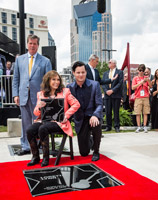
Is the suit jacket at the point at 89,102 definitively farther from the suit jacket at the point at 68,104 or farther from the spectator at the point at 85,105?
the suit jacket at the point at 68,104

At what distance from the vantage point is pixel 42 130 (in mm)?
3953

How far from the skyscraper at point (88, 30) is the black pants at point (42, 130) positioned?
140 meters

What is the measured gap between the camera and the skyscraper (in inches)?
5896

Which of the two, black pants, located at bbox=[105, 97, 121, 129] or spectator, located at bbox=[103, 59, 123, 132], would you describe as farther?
black pants, located at bbox=[105, 97, 121, 129]

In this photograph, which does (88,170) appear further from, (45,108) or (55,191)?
(45,108)

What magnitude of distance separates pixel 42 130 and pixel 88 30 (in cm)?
16638

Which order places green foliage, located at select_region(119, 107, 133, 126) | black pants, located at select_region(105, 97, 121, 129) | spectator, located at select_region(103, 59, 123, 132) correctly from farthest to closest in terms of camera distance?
green foliage, located at select_region(119, 107, 133, 126) < black pants, located at select_region(105, 97, 121, 129) < spectator, located at select_region(103, 59, 123, 132)

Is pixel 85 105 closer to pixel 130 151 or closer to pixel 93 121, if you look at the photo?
pixel 93 121

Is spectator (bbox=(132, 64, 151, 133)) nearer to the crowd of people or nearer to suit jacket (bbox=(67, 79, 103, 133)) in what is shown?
the crowd of people

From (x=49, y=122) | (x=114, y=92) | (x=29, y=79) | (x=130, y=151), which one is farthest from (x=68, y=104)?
(x=114, y=92)

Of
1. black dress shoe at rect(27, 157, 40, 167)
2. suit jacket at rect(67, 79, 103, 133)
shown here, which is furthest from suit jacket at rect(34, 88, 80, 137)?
black dress shoe at rect(27, 157, 40, 167)

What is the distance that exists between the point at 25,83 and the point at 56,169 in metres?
1.76

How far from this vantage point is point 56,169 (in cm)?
375

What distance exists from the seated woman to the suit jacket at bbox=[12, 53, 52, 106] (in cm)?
51
